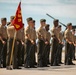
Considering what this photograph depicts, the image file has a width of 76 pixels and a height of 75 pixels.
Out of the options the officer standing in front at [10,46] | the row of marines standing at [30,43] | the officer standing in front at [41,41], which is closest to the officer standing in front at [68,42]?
the row of marines standing at [30,43]

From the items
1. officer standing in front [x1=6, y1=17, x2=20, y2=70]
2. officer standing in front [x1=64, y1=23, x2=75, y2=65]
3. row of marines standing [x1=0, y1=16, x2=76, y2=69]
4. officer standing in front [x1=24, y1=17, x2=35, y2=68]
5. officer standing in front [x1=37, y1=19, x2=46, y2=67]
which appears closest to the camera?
officer standing in front [x1=6, y1=17, x2=20, y2=70]

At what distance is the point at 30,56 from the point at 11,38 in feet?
4.52

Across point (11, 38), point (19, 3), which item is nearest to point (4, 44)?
point (11, 38)

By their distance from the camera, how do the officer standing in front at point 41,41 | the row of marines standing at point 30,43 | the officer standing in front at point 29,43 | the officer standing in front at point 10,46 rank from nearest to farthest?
1. the officer standing in front at point 10,46
2. the row of marines standing at point 30,43
3. the officer standing in front at point 29,43
4. the officer standing in front at point 41,41

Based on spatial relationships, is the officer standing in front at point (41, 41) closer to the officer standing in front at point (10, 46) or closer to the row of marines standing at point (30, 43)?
the row of marines standing at point (30, 43)

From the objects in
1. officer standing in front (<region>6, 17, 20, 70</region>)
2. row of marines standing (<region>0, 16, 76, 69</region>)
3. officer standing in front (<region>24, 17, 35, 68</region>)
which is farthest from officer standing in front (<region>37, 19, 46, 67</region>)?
officer standing in front (<region>6, 17, 20, 70</region>)

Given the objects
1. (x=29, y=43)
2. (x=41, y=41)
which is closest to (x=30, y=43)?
(x=29, y=43)

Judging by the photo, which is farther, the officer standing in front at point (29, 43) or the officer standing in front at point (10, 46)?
the officer standing in front at point (29, 43)

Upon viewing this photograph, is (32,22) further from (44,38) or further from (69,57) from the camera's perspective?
(69,57)

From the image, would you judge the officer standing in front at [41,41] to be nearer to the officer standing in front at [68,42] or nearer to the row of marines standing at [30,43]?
the row of marines standing at [30,43]

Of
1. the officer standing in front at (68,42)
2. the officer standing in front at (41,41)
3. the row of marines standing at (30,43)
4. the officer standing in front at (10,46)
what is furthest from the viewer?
the officer standing in front at (68,42)

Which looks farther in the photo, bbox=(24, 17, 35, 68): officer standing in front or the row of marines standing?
bbox=(24, 17, 35, 68): officer standing in front

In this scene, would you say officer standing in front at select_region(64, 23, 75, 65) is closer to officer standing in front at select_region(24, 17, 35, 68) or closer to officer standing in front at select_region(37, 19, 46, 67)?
officer standing in front at select_region(37, 19, 46, 67)

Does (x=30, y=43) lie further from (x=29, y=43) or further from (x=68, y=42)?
(x=68, y=42)
